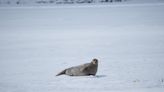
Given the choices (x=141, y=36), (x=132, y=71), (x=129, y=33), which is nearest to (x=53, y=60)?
(x=132, y=71)

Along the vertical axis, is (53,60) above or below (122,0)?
above

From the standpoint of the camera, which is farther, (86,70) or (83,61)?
(83,61)

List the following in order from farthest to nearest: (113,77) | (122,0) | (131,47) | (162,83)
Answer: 1. (122,0)
2. (131,47)
3. (113,77)
4. (162,83)

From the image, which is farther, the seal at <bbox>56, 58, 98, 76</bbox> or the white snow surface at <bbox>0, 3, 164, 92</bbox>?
the seal at <bbox>56, 58, 98, 76</bbox>

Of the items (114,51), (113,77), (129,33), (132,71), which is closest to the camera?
(113,77)

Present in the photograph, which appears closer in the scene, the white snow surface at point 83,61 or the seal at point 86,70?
the white snow surface at point 83,61

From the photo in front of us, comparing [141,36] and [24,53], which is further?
[141,36]

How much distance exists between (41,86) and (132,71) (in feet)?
5.49

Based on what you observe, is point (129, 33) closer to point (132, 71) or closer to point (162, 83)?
point (132, 71)

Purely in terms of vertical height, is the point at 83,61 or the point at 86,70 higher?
the point at 86,70

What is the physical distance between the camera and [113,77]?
7.54 m

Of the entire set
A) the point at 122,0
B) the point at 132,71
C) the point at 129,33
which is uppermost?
the point at 132,71

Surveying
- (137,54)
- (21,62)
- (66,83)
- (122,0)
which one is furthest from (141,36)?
(122,0)

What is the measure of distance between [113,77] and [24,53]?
4.41 meters
